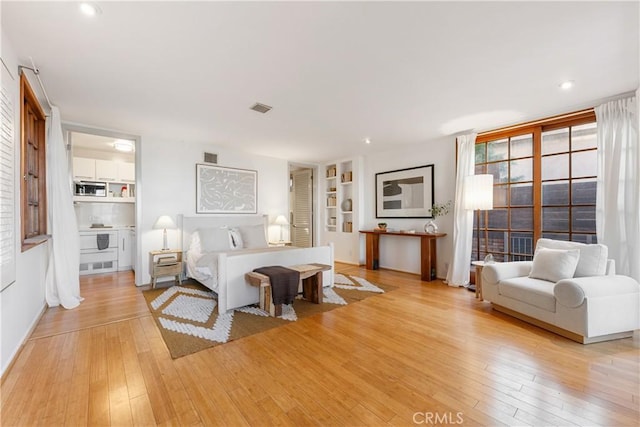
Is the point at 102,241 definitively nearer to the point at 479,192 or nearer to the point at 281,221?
the point at 281,221

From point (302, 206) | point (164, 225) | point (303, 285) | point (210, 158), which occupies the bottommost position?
point (303, 285)

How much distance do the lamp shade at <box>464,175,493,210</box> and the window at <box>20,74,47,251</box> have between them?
5.12m

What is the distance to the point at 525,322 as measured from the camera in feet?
9.39

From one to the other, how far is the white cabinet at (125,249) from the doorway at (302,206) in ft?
11.5

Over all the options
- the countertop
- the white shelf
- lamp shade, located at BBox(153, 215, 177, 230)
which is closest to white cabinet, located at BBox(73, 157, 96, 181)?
the white shelf

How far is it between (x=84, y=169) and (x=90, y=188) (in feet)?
1.27

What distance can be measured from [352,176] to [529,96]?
12.0 ft

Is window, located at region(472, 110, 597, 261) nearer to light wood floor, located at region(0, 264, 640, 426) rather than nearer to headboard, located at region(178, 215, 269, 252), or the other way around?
light wood floor, located at region(0, 264, 640, 426)

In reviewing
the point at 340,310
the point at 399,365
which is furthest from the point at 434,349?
the point at 340,310

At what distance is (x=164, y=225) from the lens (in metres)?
4.35

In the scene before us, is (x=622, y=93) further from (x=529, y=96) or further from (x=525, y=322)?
(x=525, y=322)

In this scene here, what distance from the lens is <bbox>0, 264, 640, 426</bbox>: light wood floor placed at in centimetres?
154

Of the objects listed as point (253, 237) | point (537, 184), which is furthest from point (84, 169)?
point (537, 184)

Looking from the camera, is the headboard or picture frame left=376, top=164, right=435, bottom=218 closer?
the headboard
